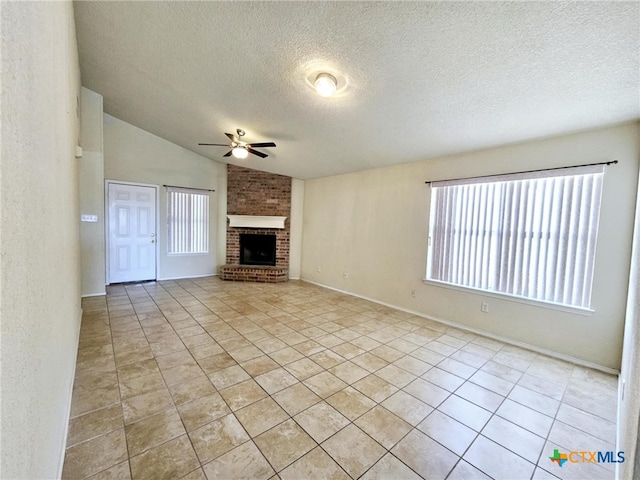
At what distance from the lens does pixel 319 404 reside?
79.0 inches

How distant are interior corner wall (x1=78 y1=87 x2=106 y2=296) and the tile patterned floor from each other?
44.6 inches

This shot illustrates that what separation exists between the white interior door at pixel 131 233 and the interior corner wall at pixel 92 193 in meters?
0.72

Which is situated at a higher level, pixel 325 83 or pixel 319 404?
pixel 325 83

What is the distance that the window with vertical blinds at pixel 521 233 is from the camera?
2.76 meters

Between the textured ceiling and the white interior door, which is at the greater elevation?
the textured ceiling

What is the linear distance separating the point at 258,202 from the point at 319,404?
505cm

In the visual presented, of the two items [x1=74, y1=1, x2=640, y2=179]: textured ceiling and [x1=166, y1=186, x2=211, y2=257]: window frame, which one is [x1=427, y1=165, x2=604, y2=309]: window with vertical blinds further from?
[x1=166, y1=186, x2=211, y2=257]: window frame

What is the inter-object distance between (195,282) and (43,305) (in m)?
4.84

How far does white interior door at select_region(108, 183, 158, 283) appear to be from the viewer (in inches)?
199

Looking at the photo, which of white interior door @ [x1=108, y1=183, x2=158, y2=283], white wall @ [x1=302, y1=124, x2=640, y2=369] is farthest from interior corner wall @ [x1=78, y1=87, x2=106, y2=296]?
white wall @ [x1=302, y1=124, x2=640, y2=369]

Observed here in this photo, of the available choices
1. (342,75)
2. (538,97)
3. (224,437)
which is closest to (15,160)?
(224,437)

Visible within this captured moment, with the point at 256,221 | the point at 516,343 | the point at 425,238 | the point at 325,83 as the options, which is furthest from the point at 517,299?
the point at 256,221

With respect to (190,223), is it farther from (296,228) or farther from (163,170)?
(296,228)

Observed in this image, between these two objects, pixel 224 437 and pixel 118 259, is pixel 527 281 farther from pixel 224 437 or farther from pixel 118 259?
pixel 118 259
